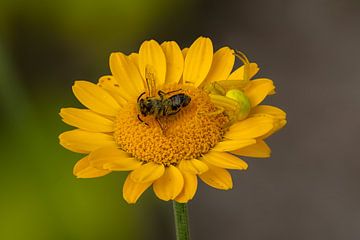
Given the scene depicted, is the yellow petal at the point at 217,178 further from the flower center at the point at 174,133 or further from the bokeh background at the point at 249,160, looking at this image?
the bokeh background at the point at 249,160

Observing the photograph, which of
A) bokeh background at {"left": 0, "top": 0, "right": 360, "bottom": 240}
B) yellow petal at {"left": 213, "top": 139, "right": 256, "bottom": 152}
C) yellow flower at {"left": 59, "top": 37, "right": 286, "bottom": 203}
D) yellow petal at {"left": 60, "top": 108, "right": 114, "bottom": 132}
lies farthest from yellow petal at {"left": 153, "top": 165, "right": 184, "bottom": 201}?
bokeh background at {"left": 0, "top": 0, "right": 360, "bottom": 240}

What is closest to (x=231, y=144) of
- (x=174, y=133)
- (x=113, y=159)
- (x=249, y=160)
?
(x=174, y=133)

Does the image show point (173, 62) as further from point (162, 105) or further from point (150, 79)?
point (162, 105)

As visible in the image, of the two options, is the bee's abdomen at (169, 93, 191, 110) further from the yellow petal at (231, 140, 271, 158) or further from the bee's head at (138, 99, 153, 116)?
the yellow petal at (231, 140, 271, 158)

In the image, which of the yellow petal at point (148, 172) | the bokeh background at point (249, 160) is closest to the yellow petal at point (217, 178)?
the yellow petal at point (148, 172)

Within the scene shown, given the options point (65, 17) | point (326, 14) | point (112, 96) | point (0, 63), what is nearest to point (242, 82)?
point (112, 96)

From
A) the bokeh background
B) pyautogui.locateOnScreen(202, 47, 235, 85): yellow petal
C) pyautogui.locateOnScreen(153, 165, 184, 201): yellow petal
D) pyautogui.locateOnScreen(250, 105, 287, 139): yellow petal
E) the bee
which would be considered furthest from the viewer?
the bokeh background

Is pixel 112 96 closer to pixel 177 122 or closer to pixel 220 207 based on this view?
pixel 177 122
